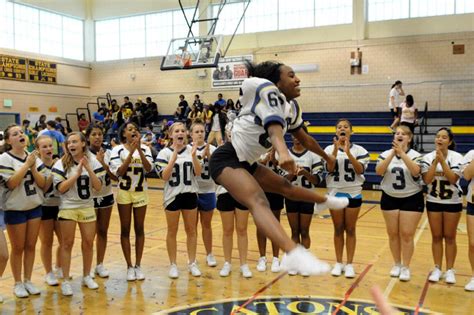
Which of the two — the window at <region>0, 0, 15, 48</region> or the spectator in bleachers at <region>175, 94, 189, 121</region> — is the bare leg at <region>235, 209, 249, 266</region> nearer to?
the spectator in bleachers at <region>175, 94, 189, 121</region>

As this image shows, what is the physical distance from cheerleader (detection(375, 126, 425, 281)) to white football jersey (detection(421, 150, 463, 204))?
12cm

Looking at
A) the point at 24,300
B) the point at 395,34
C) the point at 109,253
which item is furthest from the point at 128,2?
the point at 24,300

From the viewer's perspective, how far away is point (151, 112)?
20.1 m

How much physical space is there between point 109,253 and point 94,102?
57.8 ft

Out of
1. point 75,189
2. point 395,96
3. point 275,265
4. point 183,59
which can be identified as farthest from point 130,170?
point 395,96

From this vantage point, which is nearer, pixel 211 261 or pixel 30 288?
pixel 30 288

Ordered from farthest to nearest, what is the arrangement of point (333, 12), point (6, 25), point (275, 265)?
point (6, 25)
point (333, 12)
point (275, 265)

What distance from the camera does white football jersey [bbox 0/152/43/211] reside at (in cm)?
472

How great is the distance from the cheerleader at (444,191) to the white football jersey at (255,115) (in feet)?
8.04

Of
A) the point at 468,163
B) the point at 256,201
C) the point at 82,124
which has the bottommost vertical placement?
the point at 256,201


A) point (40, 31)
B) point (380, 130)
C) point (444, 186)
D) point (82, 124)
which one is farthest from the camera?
point (40, 31)

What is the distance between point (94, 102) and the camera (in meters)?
23.2

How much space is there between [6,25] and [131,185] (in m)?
17.5

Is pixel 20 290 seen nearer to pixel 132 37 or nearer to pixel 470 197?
pixel 470 197
